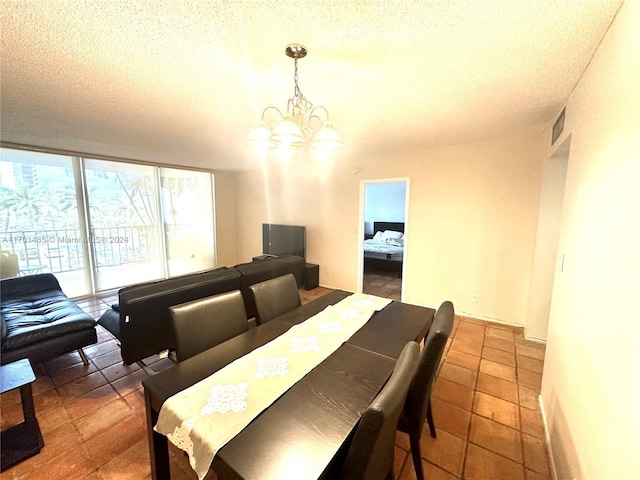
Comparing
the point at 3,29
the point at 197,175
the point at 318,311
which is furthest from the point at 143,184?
the point at 318,311

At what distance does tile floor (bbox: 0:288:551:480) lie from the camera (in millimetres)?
1453

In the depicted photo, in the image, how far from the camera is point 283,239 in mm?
5156

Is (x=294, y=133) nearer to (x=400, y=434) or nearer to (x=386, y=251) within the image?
(x=400, y=434)

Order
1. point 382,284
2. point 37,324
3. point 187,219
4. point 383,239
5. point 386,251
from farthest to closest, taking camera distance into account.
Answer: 1. point 383,239
2. point 187,219
3. point 386,251
4. point 382,284
5. point 37,324

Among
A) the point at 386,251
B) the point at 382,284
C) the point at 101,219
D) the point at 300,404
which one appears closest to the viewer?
the point at 300,404

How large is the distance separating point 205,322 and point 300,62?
1.65m

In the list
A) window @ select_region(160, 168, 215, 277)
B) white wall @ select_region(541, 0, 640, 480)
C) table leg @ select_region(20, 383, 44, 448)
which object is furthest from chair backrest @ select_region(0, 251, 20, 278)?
white wall @ select_region(541, 0, 640, 480)

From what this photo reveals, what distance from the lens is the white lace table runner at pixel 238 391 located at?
0.90 m

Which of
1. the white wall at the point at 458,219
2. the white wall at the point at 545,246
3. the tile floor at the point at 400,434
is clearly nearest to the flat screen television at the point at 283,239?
the white wall at the point at 458,219

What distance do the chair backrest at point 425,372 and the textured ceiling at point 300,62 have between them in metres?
1.43

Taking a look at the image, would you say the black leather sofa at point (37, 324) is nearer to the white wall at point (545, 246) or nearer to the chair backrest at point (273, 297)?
the chair backrest at point (273, 297)

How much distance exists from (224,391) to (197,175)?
216 inches

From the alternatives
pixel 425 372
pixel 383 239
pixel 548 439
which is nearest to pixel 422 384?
pixel 425 372

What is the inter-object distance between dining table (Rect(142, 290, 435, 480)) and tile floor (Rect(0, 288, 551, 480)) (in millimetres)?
594
